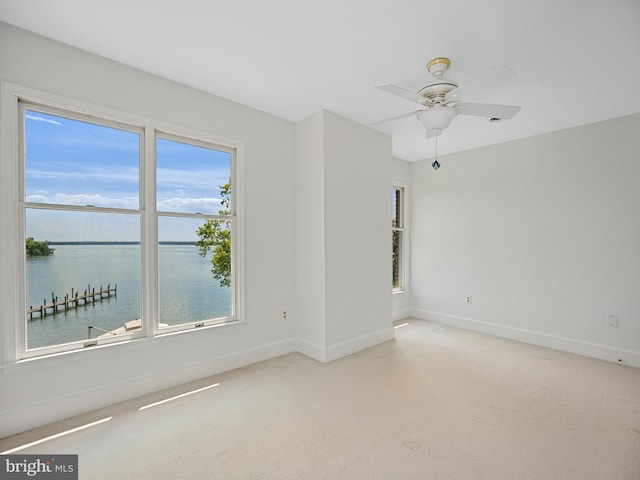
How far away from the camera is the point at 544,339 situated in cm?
380

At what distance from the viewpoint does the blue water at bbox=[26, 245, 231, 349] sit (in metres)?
2.18

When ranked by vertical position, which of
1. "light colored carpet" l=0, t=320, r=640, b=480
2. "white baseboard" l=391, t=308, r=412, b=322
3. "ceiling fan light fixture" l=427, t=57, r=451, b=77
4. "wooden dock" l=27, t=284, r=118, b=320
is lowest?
"light colored carpet" l=0, t=320, r=640, b=480

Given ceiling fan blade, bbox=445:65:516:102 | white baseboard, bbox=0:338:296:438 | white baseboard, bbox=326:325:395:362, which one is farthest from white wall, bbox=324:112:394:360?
ceiling fan blade, bbox=445:65:516:102

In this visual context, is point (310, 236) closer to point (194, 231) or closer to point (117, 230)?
point (194, 231)

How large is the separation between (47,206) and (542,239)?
499 centimetres

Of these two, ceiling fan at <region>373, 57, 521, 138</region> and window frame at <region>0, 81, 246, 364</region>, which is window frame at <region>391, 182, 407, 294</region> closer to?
ceiling fan at <region>373, 57, 521, 138</region>

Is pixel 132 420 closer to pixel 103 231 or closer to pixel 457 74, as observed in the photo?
pixel 103 231

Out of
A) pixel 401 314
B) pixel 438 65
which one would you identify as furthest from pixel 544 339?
pixel 438 65

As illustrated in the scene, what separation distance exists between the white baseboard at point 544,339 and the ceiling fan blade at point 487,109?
9.59 ft

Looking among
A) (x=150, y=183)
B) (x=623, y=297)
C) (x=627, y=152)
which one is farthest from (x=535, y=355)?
(x=150, y=183)

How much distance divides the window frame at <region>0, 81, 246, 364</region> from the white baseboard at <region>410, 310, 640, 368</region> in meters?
3.26

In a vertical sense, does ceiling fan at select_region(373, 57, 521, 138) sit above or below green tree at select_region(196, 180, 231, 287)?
above

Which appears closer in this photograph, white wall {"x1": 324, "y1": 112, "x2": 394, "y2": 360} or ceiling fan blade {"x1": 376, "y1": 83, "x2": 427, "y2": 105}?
ceiling fan blade {"x1": 376, "y1": 83, "x2": 427, "y2": 105}

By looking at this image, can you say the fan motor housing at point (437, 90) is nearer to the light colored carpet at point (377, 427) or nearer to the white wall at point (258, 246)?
the white wall at point (258, 246)
